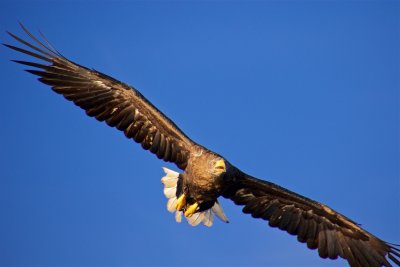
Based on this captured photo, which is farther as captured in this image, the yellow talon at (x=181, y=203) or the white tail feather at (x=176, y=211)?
the white tail feather at (x=176, y=211)

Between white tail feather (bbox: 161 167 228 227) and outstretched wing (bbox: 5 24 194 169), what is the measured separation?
0.54 m

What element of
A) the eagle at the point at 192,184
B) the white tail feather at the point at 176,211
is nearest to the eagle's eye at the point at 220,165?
the eagle at the point at 192,184

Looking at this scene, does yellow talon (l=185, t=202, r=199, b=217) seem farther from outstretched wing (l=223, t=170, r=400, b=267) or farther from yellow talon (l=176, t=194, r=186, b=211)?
outstretched wing (l=223, t=170, r=400, b=267)

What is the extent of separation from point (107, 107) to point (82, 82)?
561 mm

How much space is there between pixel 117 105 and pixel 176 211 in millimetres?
2032

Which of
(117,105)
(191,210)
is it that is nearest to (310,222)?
(191,210)

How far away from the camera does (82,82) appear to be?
1393cm

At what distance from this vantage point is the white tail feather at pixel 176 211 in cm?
1448

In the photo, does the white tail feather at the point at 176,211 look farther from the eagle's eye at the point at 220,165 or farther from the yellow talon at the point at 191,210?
the eagle's eye at the point at 220,165

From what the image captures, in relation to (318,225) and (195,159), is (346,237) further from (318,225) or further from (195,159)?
(195,159)

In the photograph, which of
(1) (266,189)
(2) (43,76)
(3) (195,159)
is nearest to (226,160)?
(3) (195,159)

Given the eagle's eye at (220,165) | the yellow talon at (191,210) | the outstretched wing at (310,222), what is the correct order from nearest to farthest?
the eagle's eye at (220,165) → the yellow talon at (191,210) → the outstretched wing at (310,222)

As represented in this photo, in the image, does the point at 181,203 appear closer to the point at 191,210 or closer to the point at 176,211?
the point at 191,210

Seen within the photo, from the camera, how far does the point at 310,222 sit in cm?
1441
